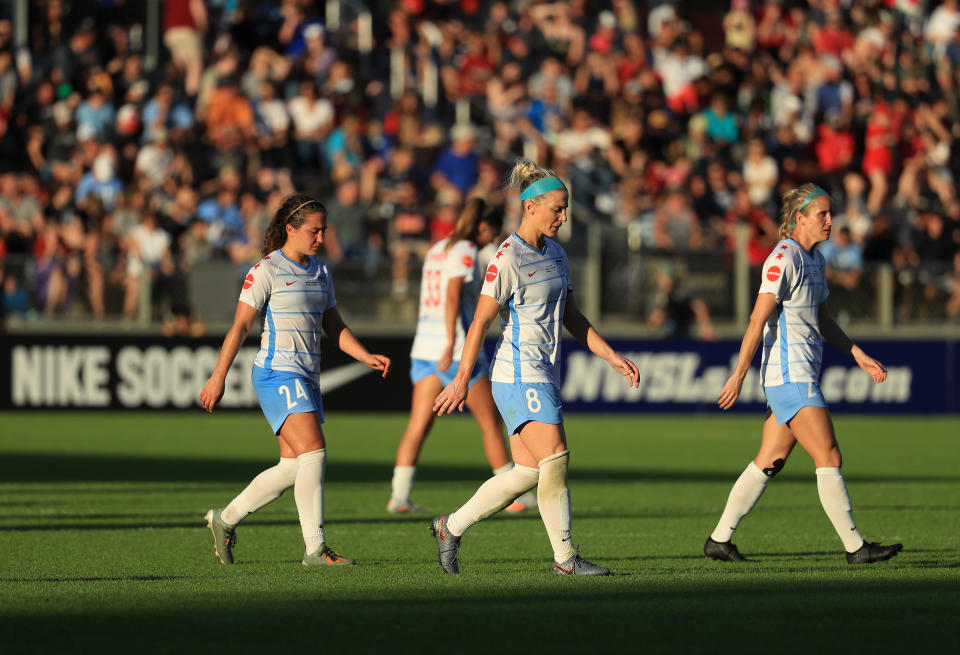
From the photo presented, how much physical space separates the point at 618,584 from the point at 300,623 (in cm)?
188

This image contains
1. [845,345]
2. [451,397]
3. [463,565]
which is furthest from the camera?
[845,345]

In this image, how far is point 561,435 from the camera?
814cm

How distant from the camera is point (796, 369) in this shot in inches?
343

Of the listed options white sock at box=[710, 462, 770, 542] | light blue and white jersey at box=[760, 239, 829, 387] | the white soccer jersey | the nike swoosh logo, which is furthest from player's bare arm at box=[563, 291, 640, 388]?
the nike swoosh logo

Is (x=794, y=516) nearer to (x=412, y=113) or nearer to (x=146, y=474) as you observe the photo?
(x=146, y=474)

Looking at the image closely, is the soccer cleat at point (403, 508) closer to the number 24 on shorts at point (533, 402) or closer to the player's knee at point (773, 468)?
the player's knee at point (773, 468)

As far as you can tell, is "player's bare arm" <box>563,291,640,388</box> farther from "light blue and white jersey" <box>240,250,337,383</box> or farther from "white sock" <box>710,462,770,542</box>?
"light blue and white jersey" <box>240,250,337,383</box>

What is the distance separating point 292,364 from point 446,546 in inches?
53.3

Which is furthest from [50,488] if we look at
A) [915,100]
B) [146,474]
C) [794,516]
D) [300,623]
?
[915,100]

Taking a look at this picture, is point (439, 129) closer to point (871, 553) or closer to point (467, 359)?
point (871, 553)

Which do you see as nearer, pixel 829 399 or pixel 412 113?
pixel 829 399

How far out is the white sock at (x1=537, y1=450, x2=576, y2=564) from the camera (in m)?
8.05

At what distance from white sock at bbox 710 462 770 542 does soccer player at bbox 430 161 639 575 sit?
3.64 ft

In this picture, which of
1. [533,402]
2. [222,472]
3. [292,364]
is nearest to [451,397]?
[533,402]
